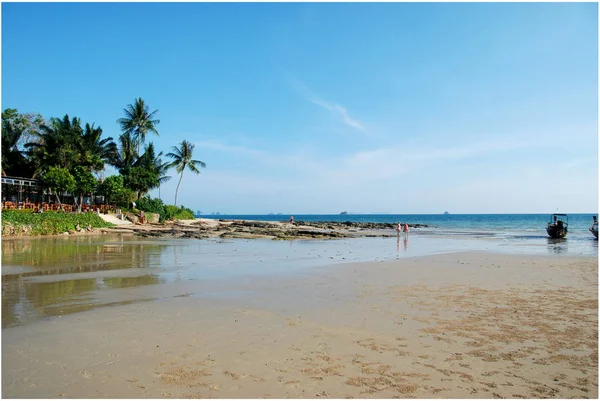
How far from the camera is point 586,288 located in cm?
1170

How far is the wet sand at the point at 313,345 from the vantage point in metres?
4.96

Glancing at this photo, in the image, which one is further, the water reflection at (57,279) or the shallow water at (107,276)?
the shallow water at (107,276)

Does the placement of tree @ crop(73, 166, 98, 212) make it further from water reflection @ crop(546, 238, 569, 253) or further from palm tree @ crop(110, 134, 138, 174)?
water reflection @ crop(546, 238, 569, 253)

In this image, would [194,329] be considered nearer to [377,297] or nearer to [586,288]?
[377,297]

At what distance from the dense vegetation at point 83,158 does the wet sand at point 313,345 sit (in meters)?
39.2

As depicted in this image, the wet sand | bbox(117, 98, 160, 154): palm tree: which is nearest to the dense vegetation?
bbox(117, 98, 160, 154): palm tree

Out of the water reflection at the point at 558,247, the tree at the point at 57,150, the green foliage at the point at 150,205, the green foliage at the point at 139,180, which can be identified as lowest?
the water reflection at the point at 558,247

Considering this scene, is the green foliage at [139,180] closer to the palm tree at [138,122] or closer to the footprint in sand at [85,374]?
the palm tree at [138,122]

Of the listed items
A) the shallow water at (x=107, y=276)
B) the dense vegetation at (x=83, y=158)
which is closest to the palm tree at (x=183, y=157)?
the dense vegetation at (x=83, y=158)

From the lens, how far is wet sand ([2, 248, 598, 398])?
195 inches

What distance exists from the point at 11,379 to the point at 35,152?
167 feet

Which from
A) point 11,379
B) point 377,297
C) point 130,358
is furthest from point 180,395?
point 377,297

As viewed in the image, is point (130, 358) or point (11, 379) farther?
point (130, 358)

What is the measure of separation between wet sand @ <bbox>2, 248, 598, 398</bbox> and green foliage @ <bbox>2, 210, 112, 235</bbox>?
23.6 meters
